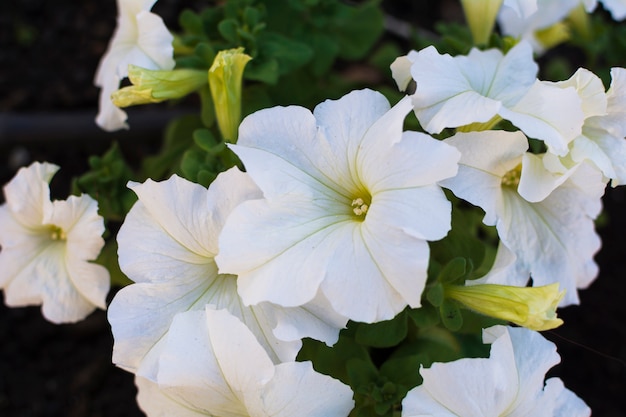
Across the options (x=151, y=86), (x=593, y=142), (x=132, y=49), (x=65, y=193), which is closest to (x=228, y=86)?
(x=151, y=86)

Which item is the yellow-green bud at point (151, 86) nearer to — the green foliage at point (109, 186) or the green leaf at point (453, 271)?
the green foliage at point (109, 186)

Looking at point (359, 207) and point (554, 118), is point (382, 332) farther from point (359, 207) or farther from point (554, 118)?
point (554, 118)

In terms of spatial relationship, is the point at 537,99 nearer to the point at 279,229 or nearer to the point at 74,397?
the point at 279,229

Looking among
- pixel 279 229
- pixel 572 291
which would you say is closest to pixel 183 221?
pixel 279 229

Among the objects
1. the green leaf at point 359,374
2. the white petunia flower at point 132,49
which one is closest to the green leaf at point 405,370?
the green leaf at point 359,374

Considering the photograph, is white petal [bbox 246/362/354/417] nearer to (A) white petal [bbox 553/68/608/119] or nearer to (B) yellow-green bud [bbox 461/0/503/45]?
(A) white petal [bbox 553/68/608/119]

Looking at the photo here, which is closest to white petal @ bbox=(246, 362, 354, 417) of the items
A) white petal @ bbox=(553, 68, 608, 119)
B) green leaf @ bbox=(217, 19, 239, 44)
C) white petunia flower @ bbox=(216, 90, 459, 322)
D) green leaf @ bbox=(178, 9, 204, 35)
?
white petunia flower @ bbox=(216, 90, 459, 322)
